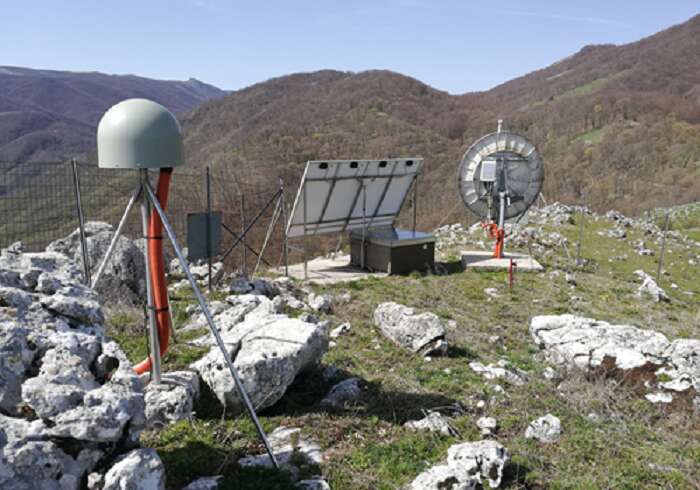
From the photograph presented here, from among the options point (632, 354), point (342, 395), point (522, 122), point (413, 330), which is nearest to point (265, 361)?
point (342, 395)

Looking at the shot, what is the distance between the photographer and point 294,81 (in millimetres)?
108625

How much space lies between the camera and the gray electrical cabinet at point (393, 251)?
1402cm

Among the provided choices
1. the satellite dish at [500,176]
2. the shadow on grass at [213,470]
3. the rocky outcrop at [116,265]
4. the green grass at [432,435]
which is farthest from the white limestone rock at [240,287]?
the satellite dish at [500,176]

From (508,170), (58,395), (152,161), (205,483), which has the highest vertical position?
(508,170)

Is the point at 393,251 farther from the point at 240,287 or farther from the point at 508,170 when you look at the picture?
the point at 508,170

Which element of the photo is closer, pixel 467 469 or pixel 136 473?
pixel 136 473

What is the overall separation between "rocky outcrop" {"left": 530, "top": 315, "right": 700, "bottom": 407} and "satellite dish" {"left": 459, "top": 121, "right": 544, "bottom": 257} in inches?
351

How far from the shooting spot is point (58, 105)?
5162 inches

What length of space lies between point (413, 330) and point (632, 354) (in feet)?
9.79

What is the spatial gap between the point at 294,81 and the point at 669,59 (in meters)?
71.6

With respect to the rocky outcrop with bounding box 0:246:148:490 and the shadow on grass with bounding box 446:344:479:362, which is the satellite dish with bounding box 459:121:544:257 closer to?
the shadow on grass with bounding box 446:344:479:362

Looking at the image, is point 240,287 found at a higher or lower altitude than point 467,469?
higher

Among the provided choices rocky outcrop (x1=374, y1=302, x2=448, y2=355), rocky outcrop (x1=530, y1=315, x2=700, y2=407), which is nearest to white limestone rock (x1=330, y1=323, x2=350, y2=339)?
rocky outcrop (x1=374, y1=302, x2=448, y2=355)

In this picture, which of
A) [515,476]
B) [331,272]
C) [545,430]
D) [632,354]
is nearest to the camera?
[515,476]
